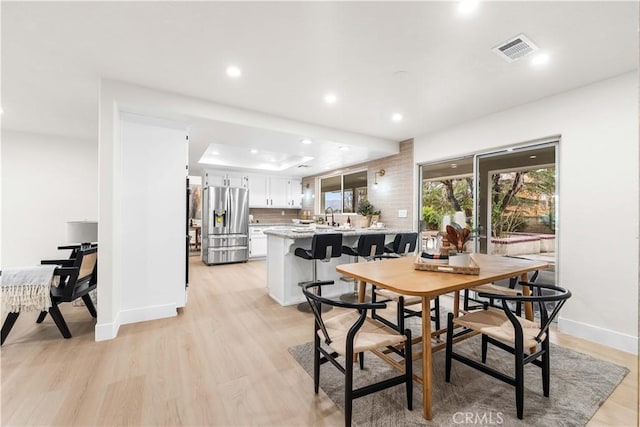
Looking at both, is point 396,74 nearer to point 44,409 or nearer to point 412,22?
point 412,22

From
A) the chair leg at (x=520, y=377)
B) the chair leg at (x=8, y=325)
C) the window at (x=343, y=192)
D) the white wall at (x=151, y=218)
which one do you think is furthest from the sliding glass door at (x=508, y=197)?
the chair leg at (x=8, y=325)

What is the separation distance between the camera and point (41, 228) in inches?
172

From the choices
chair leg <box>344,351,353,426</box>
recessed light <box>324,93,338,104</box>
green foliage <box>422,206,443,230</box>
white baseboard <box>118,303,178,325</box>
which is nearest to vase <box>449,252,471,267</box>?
chair leg <box>344,351,353,426</box>

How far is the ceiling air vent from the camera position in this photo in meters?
2.01

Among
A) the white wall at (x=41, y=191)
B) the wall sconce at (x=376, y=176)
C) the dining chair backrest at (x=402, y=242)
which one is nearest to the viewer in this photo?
the dining chair backrest at (x=402, y=242)

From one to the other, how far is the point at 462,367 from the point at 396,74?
2.56 metres

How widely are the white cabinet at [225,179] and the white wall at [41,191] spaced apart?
7.19ft

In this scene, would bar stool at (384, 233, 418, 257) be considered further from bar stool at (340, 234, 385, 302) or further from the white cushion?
the white cushion

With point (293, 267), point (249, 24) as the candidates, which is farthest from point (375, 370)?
point (249, 24)

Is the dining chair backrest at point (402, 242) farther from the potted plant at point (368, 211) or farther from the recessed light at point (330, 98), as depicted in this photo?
the recessed light at point (330, 98)

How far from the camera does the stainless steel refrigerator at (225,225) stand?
20.3 ft

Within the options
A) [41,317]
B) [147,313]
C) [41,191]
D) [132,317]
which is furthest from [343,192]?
[41,191]

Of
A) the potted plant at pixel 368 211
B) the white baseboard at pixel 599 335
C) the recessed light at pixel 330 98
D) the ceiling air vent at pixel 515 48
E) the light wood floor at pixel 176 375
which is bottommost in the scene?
the light wood floor at pixel 176 375

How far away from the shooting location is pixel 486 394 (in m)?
1.82
